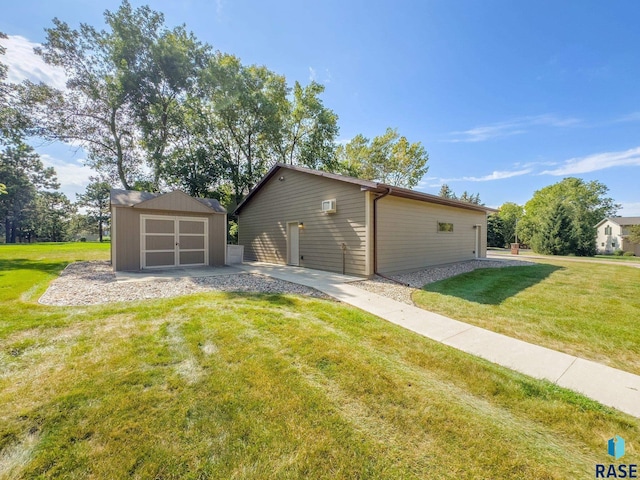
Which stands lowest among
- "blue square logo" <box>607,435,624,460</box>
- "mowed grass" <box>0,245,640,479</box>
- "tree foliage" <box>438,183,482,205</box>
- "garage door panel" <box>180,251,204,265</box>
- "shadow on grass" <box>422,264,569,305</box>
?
"blue square logo" <box>607,435,624,460</box>

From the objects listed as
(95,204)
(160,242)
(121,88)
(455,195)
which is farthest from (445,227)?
(95,204)

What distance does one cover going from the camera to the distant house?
31.3m

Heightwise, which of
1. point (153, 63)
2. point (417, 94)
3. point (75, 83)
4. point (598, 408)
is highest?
point (153, 63)

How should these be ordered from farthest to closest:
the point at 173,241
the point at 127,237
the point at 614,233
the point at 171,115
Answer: the point at 614,233, the point at 171,115, the point at 173,241, the point at 127,237

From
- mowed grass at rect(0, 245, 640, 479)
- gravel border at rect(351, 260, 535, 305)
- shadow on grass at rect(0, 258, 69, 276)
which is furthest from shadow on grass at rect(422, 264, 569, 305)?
shadow on grass at rect(0, 258, 69, 276)

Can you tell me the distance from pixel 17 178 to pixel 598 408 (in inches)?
1913

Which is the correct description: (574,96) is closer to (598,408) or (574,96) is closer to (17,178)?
(598,408)

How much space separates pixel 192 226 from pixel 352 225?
639cm

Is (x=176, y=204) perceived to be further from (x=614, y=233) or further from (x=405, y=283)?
(x=614, y=233)

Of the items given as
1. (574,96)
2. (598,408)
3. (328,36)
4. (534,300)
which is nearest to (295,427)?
(598,408)

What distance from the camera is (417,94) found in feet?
41.3

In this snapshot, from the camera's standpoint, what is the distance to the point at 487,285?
7.20m

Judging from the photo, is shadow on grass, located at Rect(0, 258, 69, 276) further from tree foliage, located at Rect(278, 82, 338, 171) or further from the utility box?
tree foliage, located at Rect(278, 82, 338, 171)

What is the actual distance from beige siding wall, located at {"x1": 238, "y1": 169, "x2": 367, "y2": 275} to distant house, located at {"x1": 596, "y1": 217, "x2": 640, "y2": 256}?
39.9 meters
